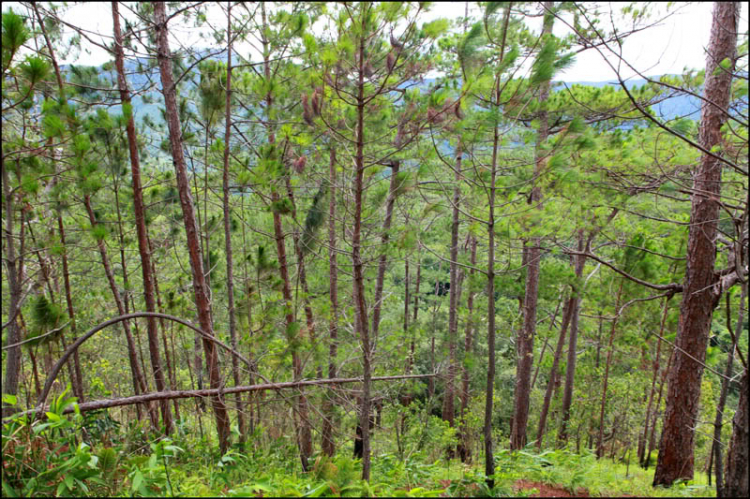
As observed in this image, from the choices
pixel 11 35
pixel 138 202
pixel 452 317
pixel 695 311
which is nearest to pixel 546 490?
pixel 695 311

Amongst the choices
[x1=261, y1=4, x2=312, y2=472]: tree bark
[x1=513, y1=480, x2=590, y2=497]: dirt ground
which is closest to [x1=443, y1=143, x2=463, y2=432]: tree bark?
[x1=261, y1=4, x2=312, y2=472]: tree bark

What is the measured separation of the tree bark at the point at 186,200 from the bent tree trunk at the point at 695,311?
4.51m

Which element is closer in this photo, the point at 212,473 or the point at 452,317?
the point at 212,473

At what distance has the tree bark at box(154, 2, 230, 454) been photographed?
3.50 metres

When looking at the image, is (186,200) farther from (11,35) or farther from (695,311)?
(695,311)

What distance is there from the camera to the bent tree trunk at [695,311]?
3.85 metres

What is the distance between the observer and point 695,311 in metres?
4.07

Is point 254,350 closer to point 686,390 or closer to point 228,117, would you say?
point 228,117

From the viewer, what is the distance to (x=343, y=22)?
2.97m

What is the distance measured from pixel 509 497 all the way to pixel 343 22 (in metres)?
3.75

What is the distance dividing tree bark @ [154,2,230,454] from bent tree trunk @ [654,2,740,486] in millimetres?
4511

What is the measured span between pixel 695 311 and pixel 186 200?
203 inches

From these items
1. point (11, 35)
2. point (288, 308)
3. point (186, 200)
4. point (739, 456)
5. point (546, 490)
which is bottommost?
point (546, 490)

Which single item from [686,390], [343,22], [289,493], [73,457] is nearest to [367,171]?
[343,22]
